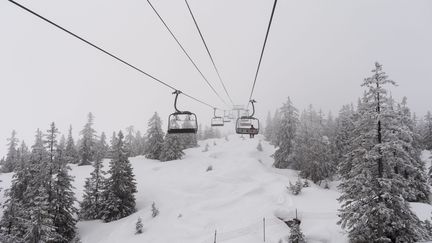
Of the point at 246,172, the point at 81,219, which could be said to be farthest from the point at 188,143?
the point at 81,219

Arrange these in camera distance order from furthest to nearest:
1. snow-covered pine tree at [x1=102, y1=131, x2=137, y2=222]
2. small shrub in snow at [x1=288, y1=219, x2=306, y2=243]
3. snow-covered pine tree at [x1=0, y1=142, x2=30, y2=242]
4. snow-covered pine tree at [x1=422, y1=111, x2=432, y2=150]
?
snow-covered pine tree at [x1=422, y1=111, x2=432, y2=150]
snow-covered pine tree at [x1=102, y1=131, x2=137, y2=222]
snow-covered pine tree at [x1=0, y1=142, x2=30, y2=242]
small shrub in snow at [x1=288, y1=219, x2=306, y2=243]

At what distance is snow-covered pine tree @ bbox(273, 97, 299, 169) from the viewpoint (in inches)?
1885

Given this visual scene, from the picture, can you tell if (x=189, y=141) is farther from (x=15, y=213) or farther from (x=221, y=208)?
(x=15, y=213)

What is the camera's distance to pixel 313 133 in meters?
47.1

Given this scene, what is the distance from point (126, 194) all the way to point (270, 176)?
68.4ft

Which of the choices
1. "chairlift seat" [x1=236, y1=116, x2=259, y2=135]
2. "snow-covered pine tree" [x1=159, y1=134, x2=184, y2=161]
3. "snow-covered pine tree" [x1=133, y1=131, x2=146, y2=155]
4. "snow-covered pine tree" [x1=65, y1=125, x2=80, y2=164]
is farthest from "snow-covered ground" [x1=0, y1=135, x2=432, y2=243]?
"snow-covered pine tree" [x1=133, y1=131, x2=146, y2=155]

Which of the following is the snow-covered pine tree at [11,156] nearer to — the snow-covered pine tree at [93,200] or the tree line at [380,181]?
the snow-covered pine tree at [93,200]

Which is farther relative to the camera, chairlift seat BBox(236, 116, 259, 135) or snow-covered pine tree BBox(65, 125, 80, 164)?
snow-covered pine tree BBox(65, 125, 80, 164)

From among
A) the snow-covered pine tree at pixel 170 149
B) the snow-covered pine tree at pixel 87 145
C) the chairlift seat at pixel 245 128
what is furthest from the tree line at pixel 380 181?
the snow-covered pine tree at pixel 87 145

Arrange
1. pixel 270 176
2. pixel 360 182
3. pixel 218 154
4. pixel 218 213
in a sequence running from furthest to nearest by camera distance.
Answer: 1. pixel 218 154
2. pixel 270 176
3. pixel 218 213
4. pixel 360 182

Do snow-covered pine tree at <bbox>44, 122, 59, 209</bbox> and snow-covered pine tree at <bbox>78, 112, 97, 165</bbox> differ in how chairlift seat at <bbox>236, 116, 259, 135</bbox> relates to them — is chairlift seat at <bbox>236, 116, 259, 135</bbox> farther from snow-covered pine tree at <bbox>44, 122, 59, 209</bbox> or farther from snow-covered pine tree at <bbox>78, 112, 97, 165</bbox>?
snow-covered pine tree at <bbox>78, 112, 97, 165</bbox>

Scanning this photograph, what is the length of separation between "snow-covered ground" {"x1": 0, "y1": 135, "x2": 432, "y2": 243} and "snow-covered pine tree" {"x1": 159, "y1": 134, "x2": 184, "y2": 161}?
239 inches

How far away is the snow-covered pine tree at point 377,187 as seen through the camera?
14914 mm

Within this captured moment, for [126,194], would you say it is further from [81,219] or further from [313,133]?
[313,133]
